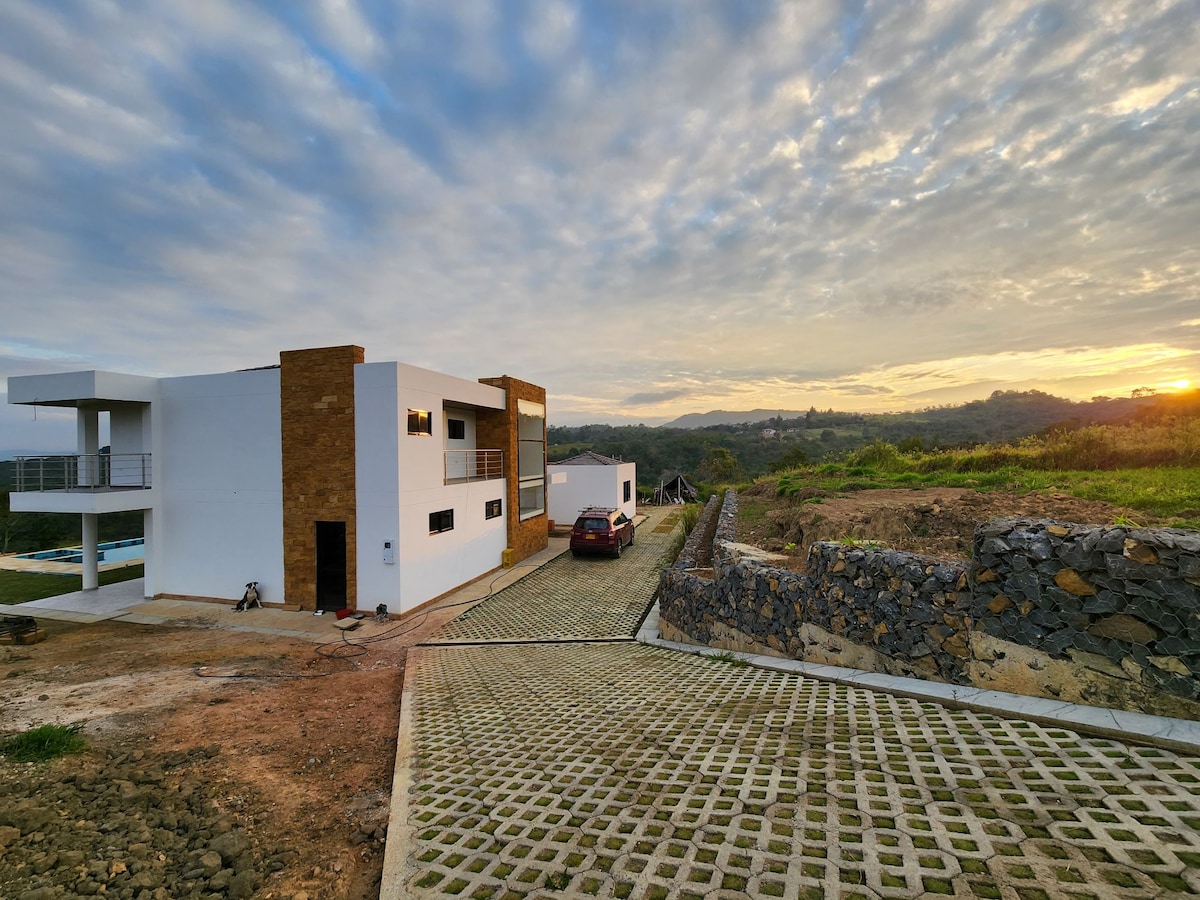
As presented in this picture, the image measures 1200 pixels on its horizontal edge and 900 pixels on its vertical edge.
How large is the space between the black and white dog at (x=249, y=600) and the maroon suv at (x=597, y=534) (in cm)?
844

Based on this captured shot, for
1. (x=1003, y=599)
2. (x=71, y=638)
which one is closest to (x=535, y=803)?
(x=1003, y=599)

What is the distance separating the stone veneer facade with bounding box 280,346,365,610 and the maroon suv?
6.98 m

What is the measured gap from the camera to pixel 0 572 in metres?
16.4

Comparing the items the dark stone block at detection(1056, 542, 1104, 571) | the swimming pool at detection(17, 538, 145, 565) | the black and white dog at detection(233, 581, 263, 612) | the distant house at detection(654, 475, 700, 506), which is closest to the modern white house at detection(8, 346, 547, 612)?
the black and white dog at detection(233, 581, 263, 612)

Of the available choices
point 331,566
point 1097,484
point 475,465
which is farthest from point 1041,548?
point 475,465

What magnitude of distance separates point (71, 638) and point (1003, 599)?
49.2 feet

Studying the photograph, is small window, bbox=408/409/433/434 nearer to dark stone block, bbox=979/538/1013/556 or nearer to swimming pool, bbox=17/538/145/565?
dark stone block, bbox=979/538/1013/556

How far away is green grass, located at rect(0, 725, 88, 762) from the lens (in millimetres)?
4281

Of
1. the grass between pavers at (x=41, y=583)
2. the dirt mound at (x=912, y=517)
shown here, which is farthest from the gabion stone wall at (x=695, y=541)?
the grass between pavers at (x=41, y=583)

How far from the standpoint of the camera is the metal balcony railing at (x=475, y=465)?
47.7 feet

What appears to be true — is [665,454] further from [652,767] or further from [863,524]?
[652,767]

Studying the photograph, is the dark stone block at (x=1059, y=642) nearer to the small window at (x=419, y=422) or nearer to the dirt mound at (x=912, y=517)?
the dirt mound at (x=912, y=517)

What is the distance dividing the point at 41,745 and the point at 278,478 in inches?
300

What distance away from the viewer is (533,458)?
18875mm
